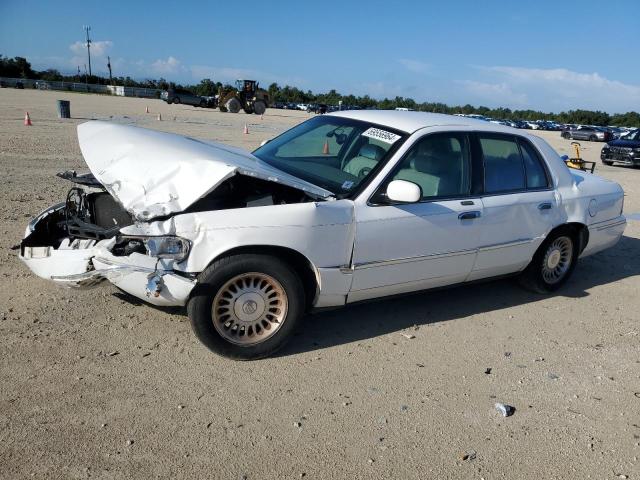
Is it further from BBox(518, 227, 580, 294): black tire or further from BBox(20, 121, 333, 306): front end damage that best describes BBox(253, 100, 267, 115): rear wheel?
BBox(20, 121, 333, 306): front end damage

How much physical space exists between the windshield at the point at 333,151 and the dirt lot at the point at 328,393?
1.17 metres

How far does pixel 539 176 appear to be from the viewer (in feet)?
15.9

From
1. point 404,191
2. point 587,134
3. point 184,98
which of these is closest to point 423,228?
point 404,191

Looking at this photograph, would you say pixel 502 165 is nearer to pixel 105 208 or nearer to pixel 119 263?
pixel 119 263

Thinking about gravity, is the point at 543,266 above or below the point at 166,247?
below

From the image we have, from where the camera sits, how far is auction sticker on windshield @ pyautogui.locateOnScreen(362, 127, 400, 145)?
407cm

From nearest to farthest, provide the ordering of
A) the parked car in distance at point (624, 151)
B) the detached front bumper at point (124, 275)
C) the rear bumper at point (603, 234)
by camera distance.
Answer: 1. the detached front bumper at point (124, 275)
2. the rear bumper at point (603, 234)
3. the parked car in distance at point (624, 151)

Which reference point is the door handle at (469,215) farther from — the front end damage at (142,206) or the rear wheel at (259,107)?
the rear wheel at (259,107)

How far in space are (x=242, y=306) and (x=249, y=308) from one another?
0.17 ft

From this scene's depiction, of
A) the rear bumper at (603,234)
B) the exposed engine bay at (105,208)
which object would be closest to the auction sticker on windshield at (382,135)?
the exposed engine bay at (105,208)

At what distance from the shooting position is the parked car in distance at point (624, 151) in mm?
19031

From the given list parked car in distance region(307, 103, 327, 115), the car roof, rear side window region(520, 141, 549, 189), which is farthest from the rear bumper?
parked car in distance region(307, 103, 327, 115)

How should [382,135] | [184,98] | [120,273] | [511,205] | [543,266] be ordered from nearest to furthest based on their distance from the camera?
[120,273] → [382,135] → [511,205] → [543,266] → [184,98]

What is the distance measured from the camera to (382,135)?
4188mm
